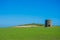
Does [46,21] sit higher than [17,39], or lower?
higher

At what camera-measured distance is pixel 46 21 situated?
188 ft

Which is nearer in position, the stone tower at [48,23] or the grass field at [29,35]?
the grass field at [29,35]

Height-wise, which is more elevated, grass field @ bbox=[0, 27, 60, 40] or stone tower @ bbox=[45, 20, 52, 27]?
stone tower @ bbox=[45, 20, 52, 27]

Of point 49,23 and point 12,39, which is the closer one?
point 12,39

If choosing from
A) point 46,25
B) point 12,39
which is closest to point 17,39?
point 12,39

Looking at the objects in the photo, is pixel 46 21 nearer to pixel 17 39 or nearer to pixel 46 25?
pixel 46 25

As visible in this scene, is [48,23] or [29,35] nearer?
[29,35]

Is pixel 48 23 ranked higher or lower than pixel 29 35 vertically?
higher

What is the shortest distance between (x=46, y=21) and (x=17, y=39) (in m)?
36.0

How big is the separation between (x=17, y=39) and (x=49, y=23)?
118 feet

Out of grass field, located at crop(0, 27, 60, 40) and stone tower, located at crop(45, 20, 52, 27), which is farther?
stone tower, located at crop(45, 20, 52, 27)

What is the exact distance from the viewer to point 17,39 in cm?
2234

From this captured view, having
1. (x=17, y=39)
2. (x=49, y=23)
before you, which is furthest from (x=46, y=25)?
(x=17, y=39)

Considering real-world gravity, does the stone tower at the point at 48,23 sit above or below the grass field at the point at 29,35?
above
